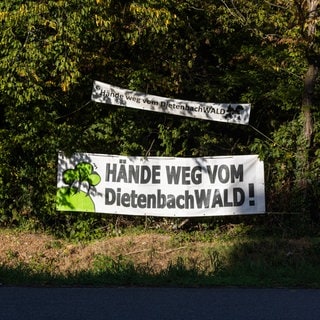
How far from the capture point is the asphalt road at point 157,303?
6.25 meters

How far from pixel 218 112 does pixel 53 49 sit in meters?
3.37

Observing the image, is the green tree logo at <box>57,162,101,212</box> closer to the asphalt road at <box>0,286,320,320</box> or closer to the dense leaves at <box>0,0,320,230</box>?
the dense leaves at <box>0,0,320,230</box>

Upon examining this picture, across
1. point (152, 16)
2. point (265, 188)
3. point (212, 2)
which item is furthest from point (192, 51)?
point (265, 188)

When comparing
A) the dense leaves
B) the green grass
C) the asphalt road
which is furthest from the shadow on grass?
the dense leaves

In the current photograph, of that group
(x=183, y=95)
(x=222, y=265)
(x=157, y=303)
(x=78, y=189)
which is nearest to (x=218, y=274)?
(x=222, y=265)

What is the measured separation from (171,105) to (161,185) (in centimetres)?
155

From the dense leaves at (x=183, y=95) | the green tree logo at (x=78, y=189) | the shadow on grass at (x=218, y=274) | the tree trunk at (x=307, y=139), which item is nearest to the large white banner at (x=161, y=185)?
the green tree logo at (x=78, y=189)

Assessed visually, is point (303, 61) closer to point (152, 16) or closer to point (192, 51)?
point (192, 51)

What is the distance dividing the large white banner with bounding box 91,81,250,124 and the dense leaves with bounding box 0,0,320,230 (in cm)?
31

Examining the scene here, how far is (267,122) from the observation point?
13.2 meters

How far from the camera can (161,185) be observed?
12.3 m

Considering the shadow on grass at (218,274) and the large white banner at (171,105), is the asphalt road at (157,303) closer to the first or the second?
the shadow on grass at (218,274)

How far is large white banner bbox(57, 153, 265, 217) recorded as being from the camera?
12195mm

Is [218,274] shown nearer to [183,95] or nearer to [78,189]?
[78,189]
